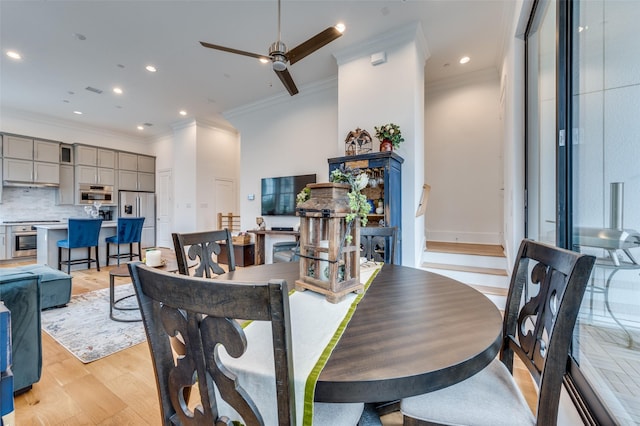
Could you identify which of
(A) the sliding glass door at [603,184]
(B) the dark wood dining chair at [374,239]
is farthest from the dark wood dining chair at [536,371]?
(B) the dark wood dining chair at [374,239]

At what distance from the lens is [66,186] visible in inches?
252

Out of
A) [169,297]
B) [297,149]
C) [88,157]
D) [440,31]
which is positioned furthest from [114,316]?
[88,157]

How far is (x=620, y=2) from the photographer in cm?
114

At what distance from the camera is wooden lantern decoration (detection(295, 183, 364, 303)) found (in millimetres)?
1019

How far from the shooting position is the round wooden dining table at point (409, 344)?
1.91 ft

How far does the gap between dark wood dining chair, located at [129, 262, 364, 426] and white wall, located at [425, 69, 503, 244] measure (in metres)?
4.80

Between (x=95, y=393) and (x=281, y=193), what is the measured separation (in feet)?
13.1

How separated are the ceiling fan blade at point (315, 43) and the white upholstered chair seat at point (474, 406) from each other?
2.78m

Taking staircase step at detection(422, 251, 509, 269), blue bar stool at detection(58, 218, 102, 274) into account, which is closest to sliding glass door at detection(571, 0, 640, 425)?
staircase step at detection(422, 251, 509, 269)

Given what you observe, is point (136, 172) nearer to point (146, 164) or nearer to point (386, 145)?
point (146, 164)

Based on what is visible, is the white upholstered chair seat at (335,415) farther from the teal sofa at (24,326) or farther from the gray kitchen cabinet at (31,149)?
the gray kitchen cabinet at (31,149)

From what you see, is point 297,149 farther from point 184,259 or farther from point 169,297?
point 169,297

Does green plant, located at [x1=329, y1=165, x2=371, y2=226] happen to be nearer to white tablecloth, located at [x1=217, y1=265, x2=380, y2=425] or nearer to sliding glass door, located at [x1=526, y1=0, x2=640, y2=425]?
white tablecloth, located at [x1=217, y1=265, x2=380, y2=425]

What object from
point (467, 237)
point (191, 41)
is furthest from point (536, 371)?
point (191, 41)
